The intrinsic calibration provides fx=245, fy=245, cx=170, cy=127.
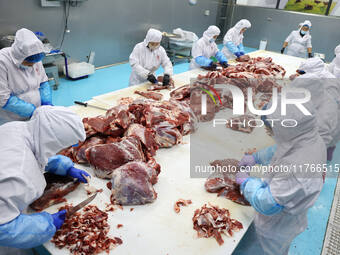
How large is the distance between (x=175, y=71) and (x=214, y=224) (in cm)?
773

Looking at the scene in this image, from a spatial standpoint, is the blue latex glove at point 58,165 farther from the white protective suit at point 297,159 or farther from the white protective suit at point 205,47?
the white protective suit at point 205,47

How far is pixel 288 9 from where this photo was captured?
13000 mm

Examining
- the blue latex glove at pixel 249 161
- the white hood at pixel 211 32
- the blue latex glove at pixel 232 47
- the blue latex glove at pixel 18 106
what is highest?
the white hood at pixel 211 32

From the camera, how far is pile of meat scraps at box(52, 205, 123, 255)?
1718mm

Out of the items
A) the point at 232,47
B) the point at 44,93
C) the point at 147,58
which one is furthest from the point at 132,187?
the point at 232,47

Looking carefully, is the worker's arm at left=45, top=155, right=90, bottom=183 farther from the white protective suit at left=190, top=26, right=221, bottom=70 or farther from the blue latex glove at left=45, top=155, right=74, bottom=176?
the white protective suit at left=190, top=26, right=221, bottom=70

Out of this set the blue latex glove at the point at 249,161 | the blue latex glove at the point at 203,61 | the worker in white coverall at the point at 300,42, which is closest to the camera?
the blue latex glove at the point at 249,161

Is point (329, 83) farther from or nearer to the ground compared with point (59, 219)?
farther from the ground

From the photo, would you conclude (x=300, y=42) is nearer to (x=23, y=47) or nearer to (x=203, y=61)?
(x=203, y=61)

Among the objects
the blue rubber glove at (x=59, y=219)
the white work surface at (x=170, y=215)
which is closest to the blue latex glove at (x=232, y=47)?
the white work surface at (x=170, y=215)

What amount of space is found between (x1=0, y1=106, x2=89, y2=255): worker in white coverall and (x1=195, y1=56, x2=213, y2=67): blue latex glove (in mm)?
4473

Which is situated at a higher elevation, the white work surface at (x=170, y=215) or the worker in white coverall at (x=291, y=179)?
the worker in white coverall at (x=291, y=179)

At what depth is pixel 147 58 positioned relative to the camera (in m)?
5.01

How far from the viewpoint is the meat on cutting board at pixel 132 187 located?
2094 mm
